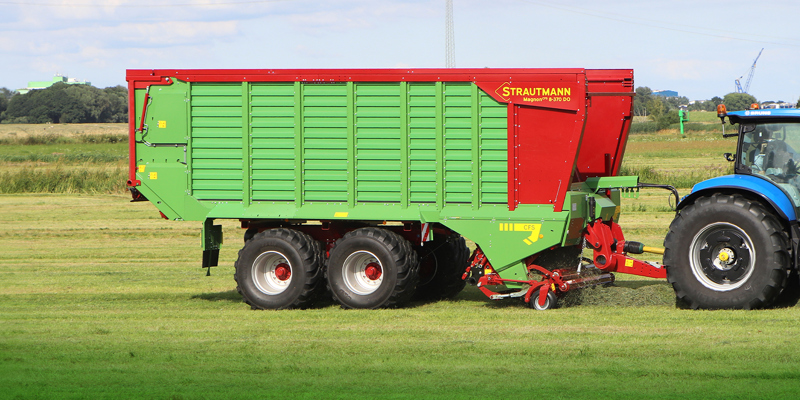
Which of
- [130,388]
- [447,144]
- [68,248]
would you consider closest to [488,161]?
[447,144]

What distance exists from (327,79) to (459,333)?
362 centimetres

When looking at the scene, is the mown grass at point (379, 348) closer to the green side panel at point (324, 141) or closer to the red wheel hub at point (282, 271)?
the red wheel hub at point (282, 271)

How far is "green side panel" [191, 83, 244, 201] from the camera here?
35.8ft

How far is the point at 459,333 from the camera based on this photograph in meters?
9.07

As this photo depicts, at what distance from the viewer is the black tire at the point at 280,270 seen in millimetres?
10703

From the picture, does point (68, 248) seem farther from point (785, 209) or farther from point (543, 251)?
point (785, 209)

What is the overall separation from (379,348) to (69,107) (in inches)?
3850

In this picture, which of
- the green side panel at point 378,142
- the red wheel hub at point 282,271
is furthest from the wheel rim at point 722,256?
the red wheel hub at point 282,271

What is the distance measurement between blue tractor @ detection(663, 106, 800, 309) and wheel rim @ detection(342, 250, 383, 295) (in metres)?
3.46

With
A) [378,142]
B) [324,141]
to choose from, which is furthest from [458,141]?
[324,141]

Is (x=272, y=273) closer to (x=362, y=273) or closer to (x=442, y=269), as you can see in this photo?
(x=362, y=273)

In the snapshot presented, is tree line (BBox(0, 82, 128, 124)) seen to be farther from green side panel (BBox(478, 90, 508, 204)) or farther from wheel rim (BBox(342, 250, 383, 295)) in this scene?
green side panel (BBox(478, 90, 508, 204))

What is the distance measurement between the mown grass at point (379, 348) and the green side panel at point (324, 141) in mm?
1526

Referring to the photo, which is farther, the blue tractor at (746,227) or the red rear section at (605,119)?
the red rear section at (605,119)
